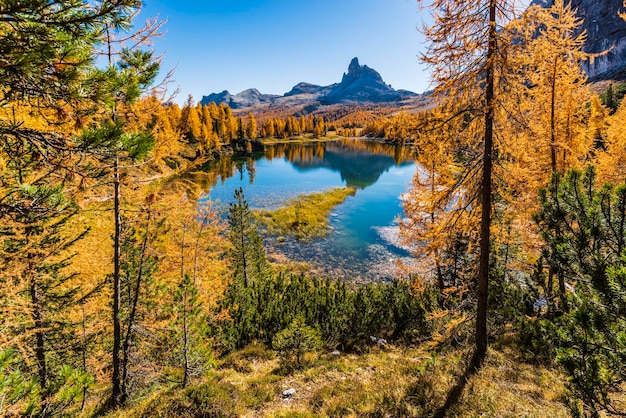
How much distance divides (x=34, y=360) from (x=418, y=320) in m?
14.1

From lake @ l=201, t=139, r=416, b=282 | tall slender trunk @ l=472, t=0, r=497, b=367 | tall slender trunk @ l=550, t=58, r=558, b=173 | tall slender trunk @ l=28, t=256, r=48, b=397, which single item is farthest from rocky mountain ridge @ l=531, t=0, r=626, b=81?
tall slender trunk @ l=28, t=256, r=48, b=397

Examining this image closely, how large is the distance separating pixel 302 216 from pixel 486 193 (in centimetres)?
2885

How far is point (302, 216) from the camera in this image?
3525 cm

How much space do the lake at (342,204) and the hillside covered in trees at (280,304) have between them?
12.6ft

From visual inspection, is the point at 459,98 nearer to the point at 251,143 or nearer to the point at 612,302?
the point at 612,302

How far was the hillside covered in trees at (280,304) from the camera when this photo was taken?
3.02 meters

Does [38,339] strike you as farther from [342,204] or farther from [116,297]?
[342,204]

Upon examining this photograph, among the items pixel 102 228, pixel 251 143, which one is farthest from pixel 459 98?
pixel 251 143

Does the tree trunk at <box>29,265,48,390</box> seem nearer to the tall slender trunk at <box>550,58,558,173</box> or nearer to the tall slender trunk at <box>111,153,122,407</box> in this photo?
the tall slender trunk at <box>111,153,122,407</box>

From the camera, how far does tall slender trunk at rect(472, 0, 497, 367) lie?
20.0 ft

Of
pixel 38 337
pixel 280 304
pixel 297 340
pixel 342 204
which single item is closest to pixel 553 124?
pixel 297 340

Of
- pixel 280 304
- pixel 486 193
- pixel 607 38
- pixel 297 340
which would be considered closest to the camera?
pixel 486 193

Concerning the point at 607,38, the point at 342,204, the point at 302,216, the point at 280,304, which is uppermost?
the point at 607,38

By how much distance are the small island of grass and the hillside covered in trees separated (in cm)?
1766
